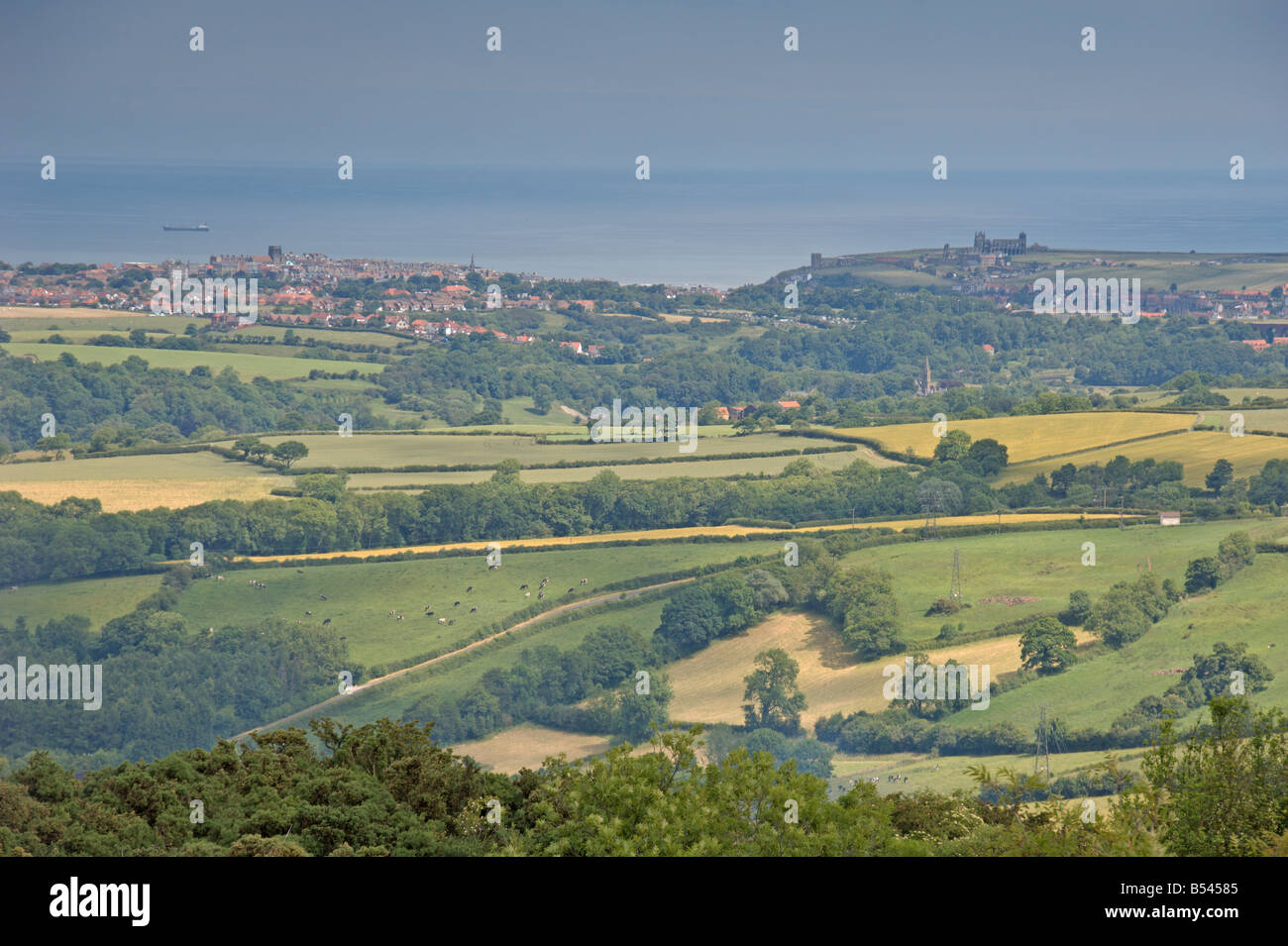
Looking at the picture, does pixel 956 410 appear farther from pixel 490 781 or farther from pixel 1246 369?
pixel 490 781

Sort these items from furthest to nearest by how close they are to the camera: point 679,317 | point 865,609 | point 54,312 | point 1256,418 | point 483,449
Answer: point 679,317 → point 54,312 → point 483,449 → point 1256,418 → point 865,609

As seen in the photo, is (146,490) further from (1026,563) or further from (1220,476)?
(1220,476)

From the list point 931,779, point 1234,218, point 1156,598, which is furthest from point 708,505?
point 1234,218

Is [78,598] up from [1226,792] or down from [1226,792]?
down

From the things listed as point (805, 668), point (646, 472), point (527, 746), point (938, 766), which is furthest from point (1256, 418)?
point (527, 746)

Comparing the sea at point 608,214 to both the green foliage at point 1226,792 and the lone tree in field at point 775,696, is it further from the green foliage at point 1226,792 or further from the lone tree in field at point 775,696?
the green foliage at point 1226,792

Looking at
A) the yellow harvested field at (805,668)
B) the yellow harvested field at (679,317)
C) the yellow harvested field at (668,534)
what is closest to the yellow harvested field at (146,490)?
the yellow harvested field at (668,534)
